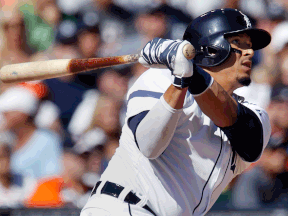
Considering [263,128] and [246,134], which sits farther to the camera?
[263,128]

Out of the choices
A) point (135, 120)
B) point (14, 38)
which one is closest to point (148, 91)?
point (135, 120)

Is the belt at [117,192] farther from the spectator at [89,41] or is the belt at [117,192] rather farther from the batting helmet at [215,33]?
the spectator at [89,41]

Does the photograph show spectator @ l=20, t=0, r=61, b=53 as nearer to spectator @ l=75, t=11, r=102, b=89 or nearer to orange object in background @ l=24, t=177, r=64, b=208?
spectator @ l=75, t=11, r=102, b=89

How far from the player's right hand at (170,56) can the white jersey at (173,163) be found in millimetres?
151

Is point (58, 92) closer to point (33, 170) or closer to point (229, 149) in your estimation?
point (33, 170)

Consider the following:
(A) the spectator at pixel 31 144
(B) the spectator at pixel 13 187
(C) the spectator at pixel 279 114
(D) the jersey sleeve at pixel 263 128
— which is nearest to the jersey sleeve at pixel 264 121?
(D) the jersey sleeve at pixel 263 128

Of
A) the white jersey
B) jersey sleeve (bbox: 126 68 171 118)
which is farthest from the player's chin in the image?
jersey sleeve (bbox: 126 68 171 118)

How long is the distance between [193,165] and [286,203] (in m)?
1.98

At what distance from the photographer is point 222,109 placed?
1.53 metres

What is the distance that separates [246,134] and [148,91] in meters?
0.46

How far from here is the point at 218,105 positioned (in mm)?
1504

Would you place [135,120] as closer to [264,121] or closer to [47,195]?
[264,121]

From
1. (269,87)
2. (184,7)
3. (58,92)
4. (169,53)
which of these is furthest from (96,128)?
(169,53)

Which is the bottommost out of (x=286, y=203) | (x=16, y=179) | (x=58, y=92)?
(x=286, y=203)
